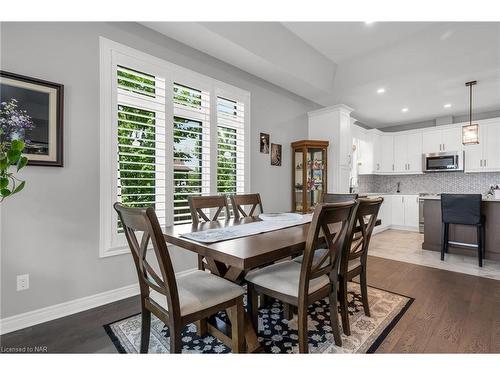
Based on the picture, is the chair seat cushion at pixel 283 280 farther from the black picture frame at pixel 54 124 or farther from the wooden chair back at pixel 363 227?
the black picture frame at pixel 54 124

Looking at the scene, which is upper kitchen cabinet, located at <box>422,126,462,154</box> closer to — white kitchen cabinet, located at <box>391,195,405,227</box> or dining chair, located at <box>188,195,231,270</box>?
white kitchen cabinet, located at <box>391,195,405,227</box>

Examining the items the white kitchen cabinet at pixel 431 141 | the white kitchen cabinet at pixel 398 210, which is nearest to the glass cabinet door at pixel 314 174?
the white kitchen cabinet at pixel 398 210

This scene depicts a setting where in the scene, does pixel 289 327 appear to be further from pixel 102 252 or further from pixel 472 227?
pixel 472 227

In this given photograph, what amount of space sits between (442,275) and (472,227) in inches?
51.3

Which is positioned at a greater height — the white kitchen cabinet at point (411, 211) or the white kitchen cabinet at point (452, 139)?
the white kitchen cabinet at point (452, 139)

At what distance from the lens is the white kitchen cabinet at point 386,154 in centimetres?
636

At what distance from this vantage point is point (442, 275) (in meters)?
3.05

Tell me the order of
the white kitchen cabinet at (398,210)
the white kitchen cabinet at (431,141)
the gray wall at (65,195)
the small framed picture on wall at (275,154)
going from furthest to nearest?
the white kitchen cabinet at (398,210)
the white kitchen cabinet at (431,141)
the small framed picture on wall at (275,154)
the gray wall at (65,195)

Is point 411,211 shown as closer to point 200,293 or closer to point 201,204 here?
point 201,204

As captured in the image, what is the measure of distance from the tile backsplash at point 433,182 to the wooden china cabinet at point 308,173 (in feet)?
7.71

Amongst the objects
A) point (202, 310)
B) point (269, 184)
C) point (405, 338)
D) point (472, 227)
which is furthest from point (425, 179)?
point (202, 310)

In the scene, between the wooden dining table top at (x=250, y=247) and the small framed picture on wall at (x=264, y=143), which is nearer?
the wooden dining table top at (x=250, y=247)

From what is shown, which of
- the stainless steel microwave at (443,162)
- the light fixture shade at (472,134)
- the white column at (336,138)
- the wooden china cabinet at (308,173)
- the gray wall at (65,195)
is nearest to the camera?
the gray wall at (65,195)
